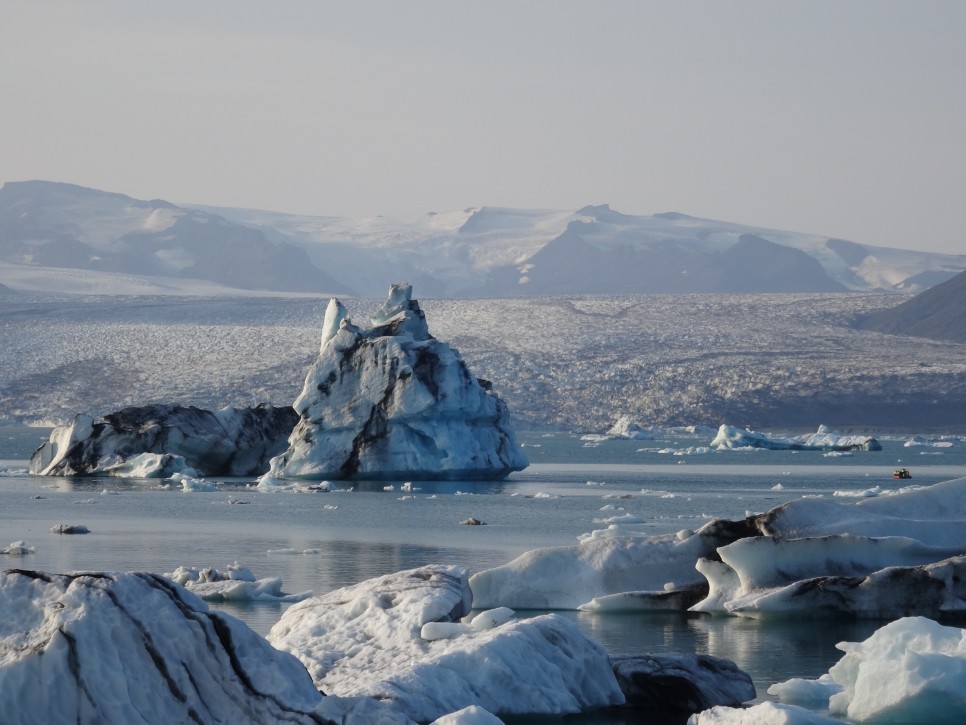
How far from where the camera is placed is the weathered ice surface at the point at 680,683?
8.15m

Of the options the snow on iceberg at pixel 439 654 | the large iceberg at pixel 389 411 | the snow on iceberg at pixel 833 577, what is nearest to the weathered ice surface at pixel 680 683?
the snow on iceberg at pixel 439 654

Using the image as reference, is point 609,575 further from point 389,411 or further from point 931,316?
point 931,316

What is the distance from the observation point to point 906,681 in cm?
757

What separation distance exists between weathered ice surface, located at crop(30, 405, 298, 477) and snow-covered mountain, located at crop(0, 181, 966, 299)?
363ft

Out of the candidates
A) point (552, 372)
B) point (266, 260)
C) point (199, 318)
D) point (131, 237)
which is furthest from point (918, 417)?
point (131, 237)

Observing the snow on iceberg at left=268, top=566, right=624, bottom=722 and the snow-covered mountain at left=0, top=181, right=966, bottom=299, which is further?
the snow-covered mountain at left=0, top=181, right=966, bottom=299

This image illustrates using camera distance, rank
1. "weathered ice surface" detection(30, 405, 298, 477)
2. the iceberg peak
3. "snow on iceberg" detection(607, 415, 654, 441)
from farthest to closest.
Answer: "snow on iceberg" detection(607, 415, 654, 441)
the iceberg peak
"weathered ice surface" detection(30, 405, 298, 477)

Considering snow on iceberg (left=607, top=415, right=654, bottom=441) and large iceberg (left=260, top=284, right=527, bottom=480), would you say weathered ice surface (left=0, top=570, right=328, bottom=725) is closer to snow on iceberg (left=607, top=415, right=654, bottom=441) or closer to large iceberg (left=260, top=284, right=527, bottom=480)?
large iceberg (left=260, top=284, right=527, bottom=480)

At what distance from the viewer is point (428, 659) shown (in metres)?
7.74

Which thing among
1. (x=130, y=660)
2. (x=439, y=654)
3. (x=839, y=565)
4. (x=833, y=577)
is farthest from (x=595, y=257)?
(x=130, y=660)

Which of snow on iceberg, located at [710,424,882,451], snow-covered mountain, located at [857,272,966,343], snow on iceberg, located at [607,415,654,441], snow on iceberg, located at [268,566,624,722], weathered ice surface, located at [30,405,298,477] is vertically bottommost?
snow on iceberg, located at [607,415,654,441]

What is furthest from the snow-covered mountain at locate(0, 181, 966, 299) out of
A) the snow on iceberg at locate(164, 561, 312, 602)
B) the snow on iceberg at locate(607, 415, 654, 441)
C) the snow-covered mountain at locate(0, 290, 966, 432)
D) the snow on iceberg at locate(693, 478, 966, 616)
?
the snow on iceberg at locate(693, 478, 966, 616)

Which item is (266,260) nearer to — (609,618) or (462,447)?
(462,447)

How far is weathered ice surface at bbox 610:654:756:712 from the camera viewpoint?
815cm
